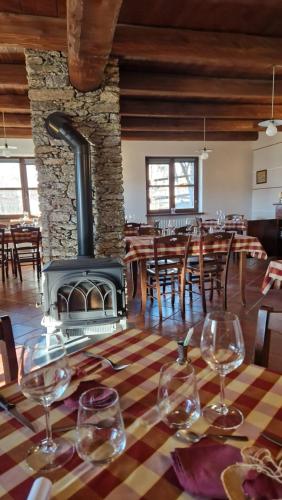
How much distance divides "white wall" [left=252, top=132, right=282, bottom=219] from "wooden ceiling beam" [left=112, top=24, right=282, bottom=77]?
15.2ft

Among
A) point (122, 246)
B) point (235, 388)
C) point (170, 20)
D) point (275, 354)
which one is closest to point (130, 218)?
point (122, 246)

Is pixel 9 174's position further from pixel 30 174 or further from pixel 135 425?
pixel 135 425

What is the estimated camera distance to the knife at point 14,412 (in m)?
0.73

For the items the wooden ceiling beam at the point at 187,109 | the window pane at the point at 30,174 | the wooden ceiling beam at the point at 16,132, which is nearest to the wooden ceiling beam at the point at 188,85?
the wooden ceiling beam at the point at 187,109

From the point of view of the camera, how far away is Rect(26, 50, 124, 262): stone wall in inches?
118

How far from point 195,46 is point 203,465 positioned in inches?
132

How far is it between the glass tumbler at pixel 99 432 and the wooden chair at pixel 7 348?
61 cm

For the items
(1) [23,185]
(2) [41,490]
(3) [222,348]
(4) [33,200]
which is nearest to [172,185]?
(4) [33,200]

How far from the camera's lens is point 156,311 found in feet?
11.7

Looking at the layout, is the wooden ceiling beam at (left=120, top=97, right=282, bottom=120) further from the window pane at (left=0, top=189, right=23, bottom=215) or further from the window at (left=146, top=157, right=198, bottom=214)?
the window pane at (left=0, top=189, right=23, bottom=215)

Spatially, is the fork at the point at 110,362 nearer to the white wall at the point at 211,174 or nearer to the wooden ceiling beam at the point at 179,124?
the wooden ceiling beam at the point at 179,124

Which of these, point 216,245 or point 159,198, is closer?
point 216,245

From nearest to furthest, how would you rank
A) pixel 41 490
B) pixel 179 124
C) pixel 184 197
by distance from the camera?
pixel 41 490 < pixel 179 124 < pixel 184 197

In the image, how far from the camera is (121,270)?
2625 millimetres
